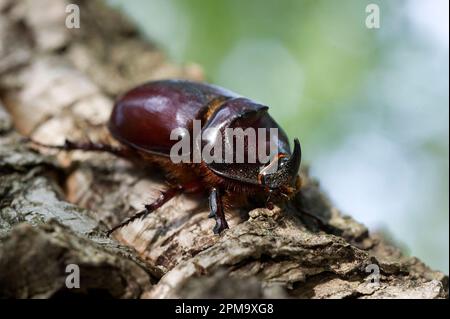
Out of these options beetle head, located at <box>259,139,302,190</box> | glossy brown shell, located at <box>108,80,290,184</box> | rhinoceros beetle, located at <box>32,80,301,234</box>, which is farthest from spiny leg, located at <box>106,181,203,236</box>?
beetle head, located at <box>259,139,302,190</box>

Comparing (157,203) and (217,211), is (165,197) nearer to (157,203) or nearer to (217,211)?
(157,203)

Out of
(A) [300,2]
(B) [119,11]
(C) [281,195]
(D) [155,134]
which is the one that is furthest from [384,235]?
(A) [300,2]

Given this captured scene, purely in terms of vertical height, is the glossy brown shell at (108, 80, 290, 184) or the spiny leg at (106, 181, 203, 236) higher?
the glossy brown shell at (108, 80, 290, 184)

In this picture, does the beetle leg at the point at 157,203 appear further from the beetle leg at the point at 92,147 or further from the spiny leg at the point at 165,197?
the beetle leg at the point at 92,147

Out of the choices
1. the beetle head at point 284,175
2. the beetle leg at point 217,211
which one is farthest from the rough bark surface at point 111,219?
the beetle head at point 284,175

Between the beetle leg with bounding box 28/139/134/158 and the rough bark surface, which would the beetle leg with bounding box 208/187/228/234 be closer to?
the rough bark surface
